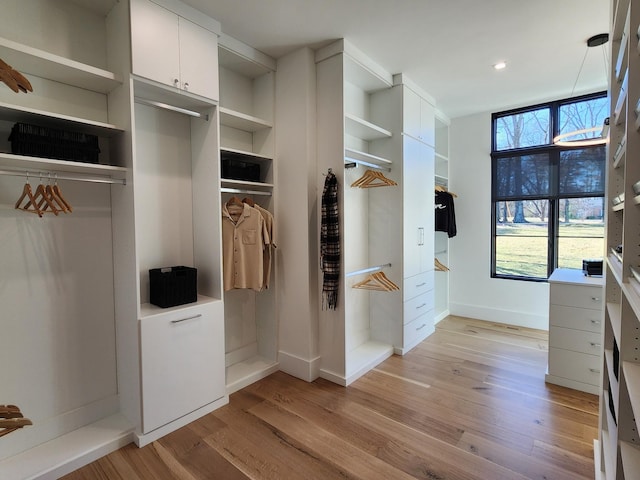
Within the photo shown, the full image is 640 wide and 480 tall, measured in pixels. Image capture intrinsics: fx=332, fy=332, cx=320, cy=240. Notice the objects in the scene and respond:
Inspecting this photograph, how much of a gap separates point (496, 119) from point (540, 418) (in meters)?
3.70

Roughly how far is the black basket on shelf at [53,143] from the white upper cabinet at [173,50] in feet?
1.73

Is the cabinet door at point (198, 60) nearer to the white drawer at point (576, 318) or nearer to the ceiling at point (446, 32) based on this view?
the ceiling at point (446, 32)

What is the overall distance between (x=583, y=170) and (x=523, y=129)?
2.84 ft

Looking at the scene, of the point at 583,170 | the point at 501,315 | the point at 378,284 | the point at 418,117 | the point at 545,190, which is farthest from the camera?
the point at 501,315

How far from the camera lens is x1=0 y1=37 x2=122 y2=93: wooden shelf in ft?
5.61

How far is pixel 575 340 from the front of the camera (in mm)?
2760

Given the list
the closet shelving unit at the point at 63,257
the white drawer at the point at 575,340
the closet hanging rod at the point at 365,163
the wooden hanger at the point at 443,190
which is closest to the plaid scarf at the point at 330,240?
the closet hanging rod at the point at 365,163

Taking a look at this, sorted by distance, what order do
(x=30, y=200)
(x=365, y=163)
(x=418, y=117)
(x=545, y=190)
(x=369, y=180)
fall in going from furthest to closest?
(x=545, y=190) < (x=418, y=117) < (x=369, y=180) < (x=365, y=163) < (x=30, y=200)

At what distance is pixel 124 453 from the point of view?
6.67 feet

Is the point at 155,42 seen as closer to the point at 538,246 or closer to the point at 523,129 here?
the point at 523,129

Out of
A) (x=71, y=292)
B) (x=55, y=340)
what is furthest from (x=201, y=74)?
(x=55, y=340)

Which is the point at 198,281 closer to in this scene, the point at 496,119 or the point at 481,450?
the point at 481,450

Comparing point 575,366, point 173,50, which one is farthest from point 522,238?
point 173,50

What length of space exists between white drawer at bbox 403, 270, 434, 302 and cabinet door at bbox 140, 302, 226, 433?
1.92 m
